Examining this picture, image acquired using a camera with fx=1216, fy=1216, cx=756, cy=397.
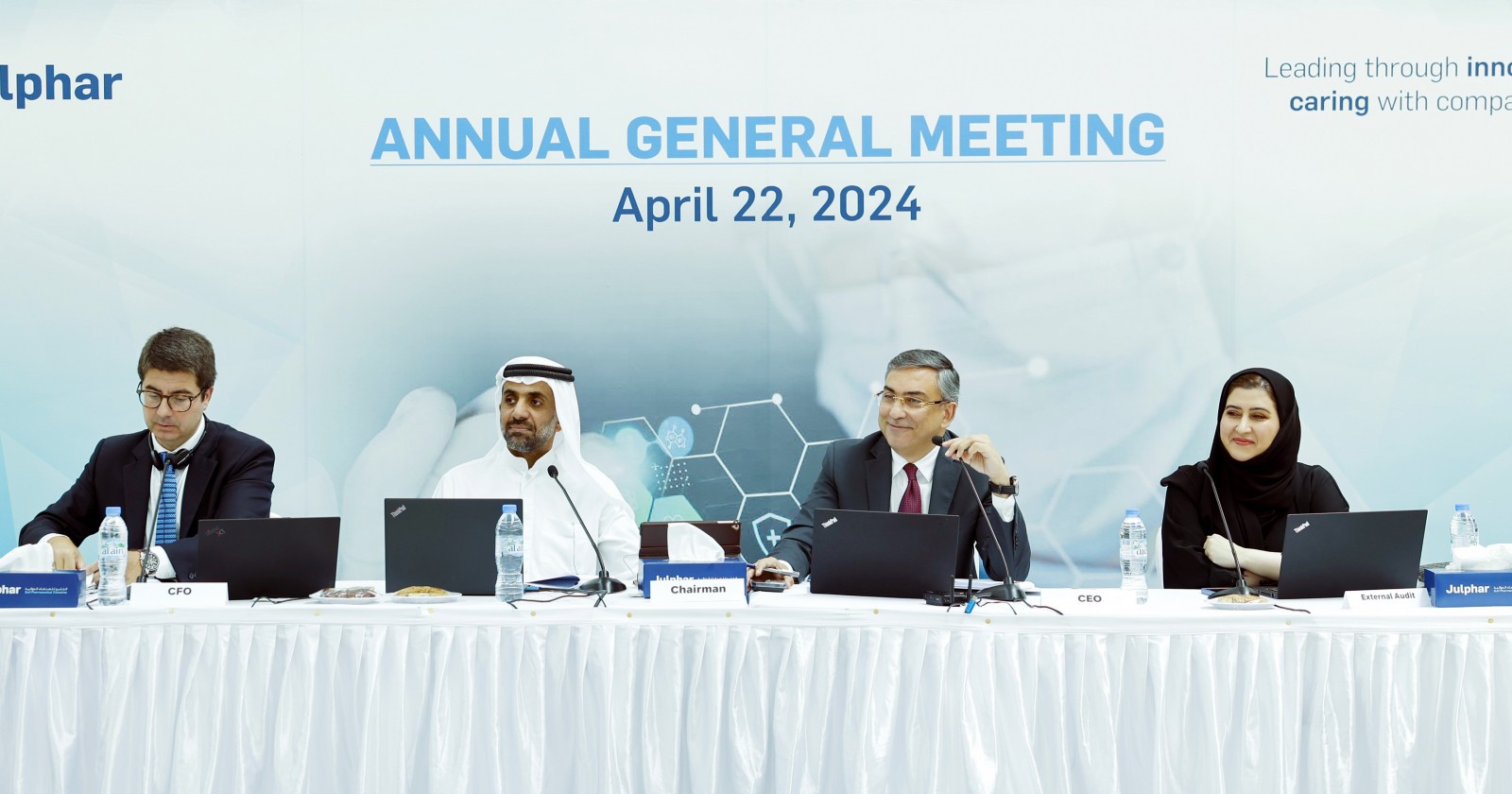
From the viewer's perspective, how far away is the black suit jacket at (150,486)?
12.5 feet

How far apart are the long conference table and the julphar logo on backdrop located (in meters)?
2.89

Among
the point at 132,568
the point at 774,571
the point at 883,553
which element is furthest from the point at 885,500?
the point at 132,568

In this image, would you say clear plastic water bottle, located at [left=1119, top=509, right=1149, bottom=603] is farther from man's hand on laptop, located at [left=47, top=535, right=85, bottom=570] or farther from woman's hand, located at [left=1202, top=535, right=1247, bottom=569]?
man's hand on laptop, located at [left=47, top=535, right=85, bottom=570]

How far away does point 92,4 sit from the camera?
4906 mm

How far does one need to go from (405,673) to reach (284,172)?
9.34ft

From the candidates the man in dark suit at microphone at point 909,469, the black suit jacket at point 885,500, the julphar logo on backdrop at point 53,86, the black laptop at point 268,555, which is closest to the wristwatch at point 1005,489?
the black suit jacket at point 885,500

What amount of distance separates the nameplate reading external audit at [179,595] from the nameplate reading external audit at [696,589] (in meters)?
1.02

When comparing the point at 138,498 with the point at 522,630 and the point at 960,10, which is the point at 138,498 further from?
the point at 960,10

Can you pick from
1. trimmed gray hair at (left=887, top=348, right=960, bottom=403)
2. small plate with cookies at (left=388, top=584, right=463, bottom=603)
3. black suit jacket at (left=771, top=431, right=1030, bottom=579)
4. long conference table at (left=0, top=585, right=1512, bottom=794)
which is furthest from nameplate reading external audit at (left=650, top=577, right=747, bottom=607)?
trimmed gray hair at (left=887, top=348, right=960, bottom=403)

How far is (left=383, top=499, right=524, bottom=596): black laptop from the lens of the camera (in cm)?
299

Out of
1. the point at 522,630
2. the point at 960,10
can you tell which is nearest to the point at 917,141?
the point at 960,10

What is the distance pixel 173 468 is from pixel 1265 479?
3359 mm

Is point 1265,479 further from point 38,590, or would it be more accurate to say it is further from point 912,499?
point 38,590

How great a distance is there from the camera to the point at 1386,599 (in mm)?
2820
